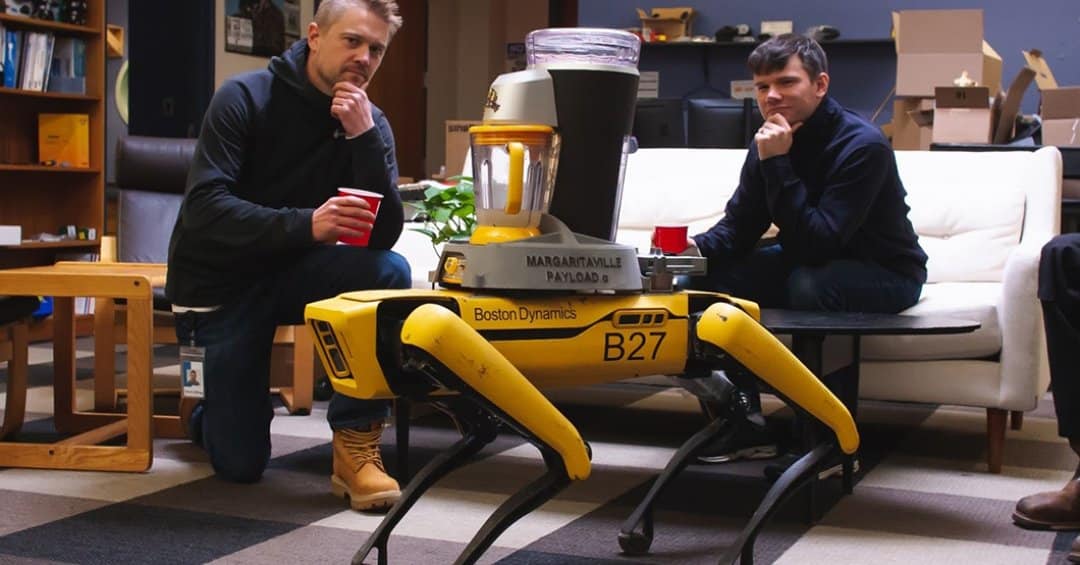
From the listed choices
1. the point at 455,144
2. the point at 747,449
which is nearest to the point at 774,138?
the point at 747,449

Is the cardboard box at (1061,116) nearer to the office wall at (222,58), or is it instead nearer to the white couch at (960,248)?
the white couch at (960,248)

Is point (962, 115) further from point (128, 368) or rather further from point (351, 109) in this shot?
point (128, 368)

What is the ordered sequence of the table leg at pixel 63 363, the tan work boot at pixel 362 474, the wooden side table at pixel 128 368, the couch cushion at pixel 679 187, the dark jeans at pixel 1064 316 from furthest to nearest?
1. the couch cushion at pixel 679 187
2. the table leg at pixel 63 363
3. the wooden side table at pixel 128 368
4. the tan work boot at pixel 362 474
5. the dark jeans at pixel 1064 316

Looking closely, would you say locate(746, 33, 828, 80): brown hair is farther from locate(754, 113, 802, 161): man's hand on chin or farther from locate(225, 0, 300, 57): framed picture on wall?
locate(225, 0, 300, 57): framed picture on wall

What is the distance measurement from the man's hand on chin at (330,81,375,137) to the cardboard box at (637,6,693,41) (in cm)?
575

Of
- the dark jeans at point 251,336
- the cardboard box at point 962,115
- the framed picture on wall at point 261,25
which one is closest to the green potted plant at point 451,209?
the dark jeans at point 251,336

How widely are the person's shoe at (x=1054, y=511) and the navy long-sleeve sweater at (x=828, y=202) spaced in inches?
30.4

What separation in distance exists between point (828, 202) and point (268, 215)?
1.26 m

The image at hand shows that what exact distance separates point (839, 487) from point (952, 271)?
1096 mm

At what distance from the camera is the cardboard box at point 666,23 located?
787cm

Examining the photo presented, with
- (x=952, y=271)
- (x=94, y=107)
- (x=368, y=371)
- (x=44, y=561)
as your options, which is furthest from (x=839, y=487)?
(x=94, y=107)

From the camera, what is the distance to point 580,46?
1.99m

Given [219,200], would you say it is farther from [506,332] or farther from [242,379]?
[506,332]

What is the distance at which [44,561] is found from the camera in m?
1.92
